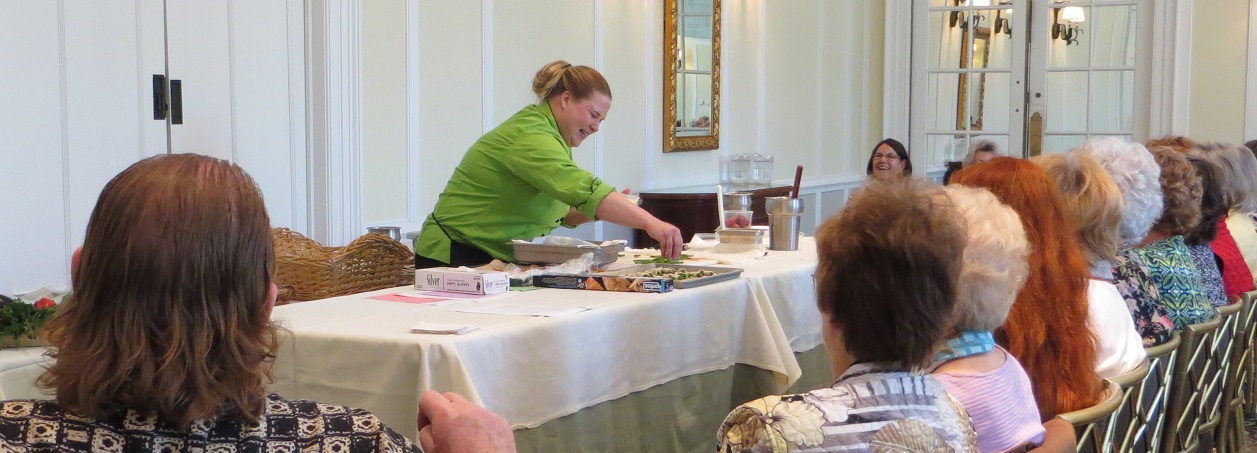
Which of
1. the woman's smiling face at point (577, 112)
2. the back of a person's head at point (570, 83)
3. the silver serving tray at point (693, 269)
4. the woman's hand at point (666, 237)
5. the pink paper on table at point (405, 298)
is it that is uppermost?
the back of a person's head at point (570, 83)

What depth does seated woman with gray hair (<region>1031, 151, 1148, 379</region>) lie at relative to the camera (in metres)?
2.27

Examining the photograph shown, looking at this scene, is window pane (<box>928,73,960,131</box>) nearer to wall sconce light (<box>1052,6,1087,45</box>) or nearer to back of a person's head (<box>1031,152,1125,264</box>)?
wall sconce light (<box>1052,6,1087,45</box>)

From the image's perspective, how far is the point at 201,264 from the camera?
1179 millimetres

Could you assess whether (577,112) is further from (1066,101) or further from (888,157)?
(1066,101)

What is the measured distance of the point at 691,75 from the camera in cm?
682

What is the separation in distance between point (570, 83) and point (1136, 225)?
1.63 m

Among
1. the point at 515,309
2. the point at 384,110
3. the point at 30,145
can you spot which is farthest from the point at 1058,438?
the point at 384,110

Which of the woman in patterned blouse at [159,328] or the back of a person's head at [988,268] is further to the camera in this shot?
the back of a person's head at [988,268]

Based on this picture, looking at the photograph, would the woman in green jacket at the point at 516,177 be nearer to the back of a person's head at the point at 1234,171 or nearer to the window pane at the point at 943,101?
the back of a person's head at the point at 1234,171

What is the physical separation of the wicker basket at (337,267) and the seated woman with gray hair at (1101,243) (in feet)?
6.46

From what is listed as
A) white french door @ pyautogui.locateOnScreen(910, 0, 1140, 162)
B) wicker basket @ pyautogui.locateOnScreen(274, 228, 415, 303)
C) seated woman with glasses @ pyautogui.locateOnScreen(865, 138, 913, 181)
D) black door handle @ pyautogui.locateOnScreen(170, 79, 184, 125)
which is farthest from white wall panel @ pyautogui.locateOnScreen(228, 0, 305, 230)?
white french door @ pyautogui.locateOnScreen(910, 0, 1140, 162)

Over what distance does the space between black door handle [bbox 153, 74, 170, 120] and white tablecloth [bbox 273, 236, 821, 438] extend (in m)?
1.64

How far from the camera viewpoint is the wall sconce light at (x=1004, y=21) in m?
8.75

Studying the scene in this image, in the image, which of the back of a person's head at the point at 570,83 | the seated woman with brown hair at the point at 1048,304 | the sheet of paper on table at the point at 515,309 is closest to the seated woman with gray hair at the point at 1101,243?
the seated woman with brown hair at the point at 1048,304
